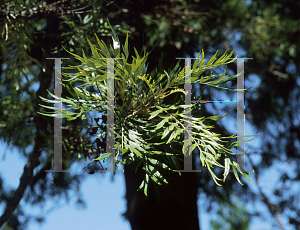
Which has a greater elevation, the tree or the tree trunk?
the tree

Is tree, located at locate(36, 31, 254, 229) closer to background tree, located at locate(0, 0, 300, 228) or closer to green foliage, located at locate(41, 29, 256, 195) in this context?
green foliage, located at locate(41, 29, 256, 195)

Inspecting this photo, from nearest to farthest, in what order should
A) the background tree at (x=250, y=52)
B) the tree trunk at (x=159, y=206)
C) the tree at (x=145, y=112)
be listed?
the tree at (x=145, y=112) → the tree trunk at (x=159, y=206) → the background tree at (x=250, y=52)

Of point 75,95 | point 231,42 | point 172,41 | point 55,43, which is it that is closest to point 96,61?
point 75,95

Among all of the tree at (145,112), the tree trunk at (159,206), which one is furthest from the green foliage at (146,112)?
the tree trunk at (159,206)

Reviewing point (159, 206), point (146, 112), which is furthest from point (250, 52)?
point (146, 112)

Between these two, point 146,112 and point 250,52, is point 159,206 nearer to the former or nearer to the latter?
point 146,112

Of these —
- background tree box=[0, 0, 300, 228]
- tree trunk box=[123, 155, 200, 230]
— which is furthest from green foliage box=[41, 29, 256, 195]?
background tree box=[0, 0, 300, 228]

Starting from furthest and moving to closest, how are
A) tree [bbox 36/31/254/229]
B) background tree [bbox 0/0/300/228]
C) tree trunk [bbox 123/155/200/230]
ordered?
background tree [bbox 0/0/300/228] < tree trunk [bbox 123/155/200/230] < tree [bbox 36/31/254/229]

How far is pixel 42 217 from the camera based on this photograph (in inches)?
52.4

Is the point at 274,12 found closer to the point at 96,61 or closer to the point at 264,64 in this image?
the point at 264,64

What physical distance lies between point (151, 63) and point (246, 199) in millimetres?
816

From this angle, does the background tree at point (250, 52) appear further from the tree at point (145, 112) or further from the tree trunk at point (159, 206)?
the tree at point (145, 112)

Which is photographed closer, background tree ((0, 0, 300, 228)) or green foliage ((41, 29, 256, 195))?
green foliage ((41, 29, 256, 195))

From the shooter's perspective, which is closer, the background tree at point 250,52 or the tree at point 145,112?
the tree at point 145,112
